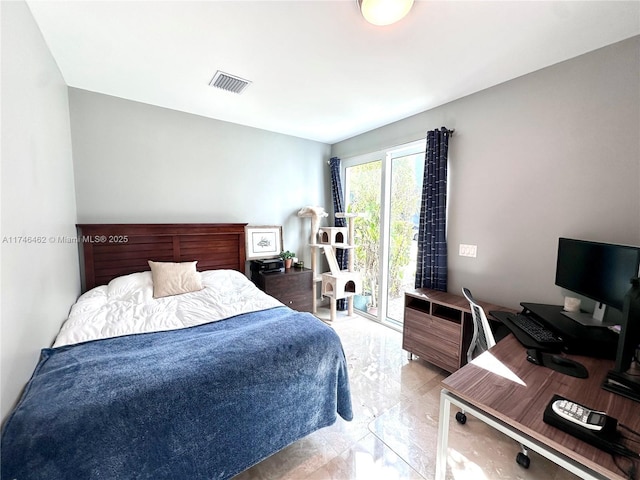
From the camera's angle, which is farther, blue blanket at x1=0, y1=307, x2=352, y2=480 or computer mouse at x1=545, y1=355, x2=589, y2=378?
computer mouse at x1=545, y1=355, x2=589, y2=378

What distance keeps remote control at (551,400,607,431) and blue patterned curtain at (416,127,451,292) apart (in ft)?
5.50

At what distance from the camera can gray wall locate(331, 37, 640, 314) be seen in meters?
1.65

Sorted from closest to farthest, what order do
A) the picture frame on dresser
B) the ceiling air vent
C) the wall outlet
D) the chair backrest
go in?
1. the chair backrest
2. the ceiling air vent
3. the wall outlet
4. the picture frame on dresser

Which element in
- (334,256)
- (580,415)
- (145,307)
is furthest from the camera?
(334,256)

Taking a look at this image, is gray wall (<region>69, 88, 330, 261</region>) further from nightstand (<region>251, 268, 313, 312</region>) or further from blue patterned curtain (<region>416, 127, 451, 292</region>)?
blue patterned curtain (<region>416, 127, 451, 292</region>)

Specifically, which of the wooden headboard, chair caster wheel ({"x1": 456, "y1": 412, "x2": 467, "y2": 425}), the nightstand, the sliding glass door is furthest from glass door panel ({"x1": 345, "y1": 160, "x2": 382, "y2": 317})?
chair caster wheel ({"x1": 456, "y1": 412, "x2": 467, "y2": 425})

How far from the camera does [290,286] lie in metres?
3.23

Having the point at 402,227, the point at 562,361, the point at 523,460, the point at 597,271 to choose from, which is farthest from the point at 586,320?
the point at 402,227

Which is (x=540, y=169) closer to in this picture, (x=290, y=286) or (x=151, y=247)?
(x=290, y=286)

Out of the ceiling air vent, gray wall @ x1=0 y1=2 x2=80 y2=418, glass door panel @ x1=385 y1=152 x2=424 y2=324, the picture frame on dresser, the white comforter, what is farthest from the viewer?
the picture frame on dresser

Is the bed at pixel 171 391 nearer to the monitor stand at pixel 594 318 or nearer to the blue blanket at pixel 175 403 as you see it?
the blue blanket at pixel 175 403

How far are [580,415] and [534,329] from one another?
85 cm

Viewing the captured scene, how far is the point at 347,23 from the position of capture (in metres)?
1.53

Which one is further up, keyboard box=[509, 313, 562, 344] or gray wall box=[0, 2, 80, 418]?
gray wall box=[0, 2, 80, 418]
